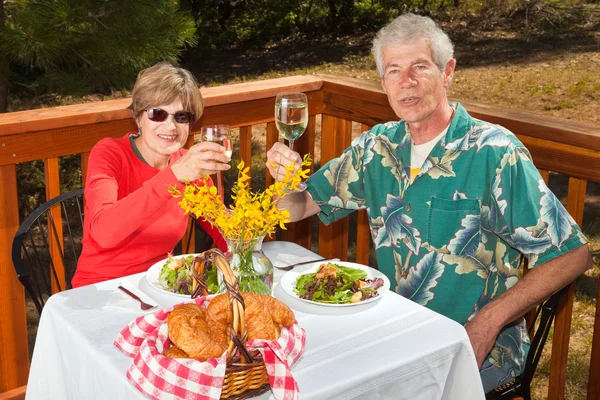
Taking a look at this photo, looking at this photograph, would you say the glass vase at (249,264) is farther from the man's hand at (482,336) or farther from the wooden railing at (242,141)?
the wooden railing at (242,141)

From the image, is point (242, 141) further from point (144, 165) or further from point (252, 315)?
point (252, 315)

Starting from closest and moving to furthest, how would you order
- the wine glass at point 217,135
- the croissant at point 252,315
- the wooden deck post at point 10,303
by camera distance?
the croissant at point 252,315
the wine glass at point 217,135
the wooden deck post at point 10,303

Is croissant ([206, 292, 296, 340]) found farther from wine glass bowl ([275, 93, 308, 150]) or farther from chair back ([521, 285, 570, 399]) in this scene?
chair back ([521, 285, 570, 399])

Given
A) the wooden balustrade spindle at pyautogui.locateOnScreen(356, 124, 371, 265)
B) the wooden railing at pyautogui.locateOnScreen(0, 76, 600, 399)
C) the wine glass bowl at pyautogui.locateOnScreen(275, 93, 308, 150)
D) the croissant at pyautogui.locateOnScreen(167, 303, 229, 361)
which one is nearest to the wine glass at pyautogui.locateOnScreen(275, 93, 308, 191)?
the wine glass bowl at pyautogui.locateOnScreen(275, 93, 308, 150)

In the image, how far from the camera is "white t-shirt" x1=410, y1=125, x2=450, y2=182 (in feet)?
8.50

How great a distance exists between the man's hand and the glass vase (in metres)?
0.64

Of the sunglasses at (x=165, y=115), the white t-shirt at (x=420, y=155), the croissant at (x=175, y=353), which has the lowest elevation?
the croissant at (x=175, y=353)

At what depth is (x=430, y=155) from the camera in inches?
99.4

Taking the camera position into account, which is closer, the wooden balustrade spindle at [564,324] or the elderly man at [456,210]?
the elderly man at [456,210]

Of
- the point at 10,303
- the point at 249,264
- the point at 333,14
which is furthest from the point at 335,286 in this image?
the point at 333,14

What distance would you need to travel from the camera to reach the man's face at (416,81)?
8.40ft

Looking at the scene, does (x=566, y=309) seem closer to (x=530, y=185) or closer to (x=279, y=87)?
(x=530, y=185)

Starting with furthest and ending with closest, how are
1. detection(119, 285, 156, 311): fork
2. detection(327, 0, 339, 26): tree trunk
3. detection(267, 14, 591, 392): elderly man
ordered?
detection(327, 0, 339, 26): tree trunk
detection(267, 14, 591, 392): elderly man
detection(119, 285, 156, 311): fork

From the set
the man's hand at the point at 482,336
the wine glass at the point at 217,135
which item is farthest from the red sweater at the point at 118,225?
the man's hand at the point at 482,336
